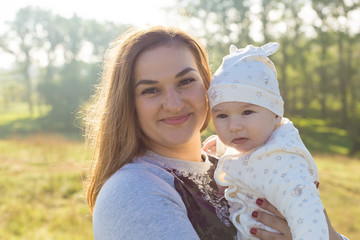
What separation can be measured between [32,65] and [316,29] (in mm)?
25955

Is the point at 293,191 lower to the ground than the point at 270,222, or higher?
higher

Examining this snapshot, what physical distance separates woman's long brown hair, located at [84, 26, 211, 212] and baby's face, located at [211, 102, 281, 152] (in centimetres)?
54

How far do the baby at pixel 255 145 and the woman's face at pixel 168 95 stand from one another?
0.15 m

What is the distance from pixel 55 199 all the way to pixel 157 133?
25.0ft

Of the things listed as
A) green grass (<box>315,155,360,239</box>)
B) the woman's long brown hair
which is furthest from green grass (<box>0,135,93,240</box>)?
green grass (<box>315,155,360,239</box>)

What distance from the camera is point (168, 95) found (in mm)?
2012

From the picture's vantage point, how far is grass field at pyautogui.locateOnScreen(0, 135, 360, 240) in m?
6.81

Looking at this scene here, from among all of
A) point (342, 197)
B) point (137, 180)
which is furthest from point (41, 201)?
point (342, 197)

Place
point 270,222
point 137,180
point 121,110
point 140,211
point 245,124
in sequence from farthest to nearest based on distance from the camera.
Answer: point 121,110
point 245,124
point 270,222
point 137,180
point 140,211

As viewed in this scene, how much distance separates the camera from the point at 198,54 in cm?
244

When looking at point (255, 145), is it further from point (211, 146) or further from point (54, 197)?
point (54, 197)

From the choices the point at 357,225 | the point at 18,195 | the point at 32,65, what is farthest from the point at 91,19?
the point at 357,225

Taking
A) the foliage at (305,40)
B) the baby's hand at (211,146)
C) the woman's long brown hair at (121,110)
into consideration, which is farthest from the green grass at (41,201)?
the foliage at (305,40)

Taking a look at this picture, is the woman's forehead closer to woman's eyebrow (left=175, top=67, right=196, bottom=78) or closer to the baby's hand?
woman's eyebrow (left=175, top=67, right=196, bottom=78)
